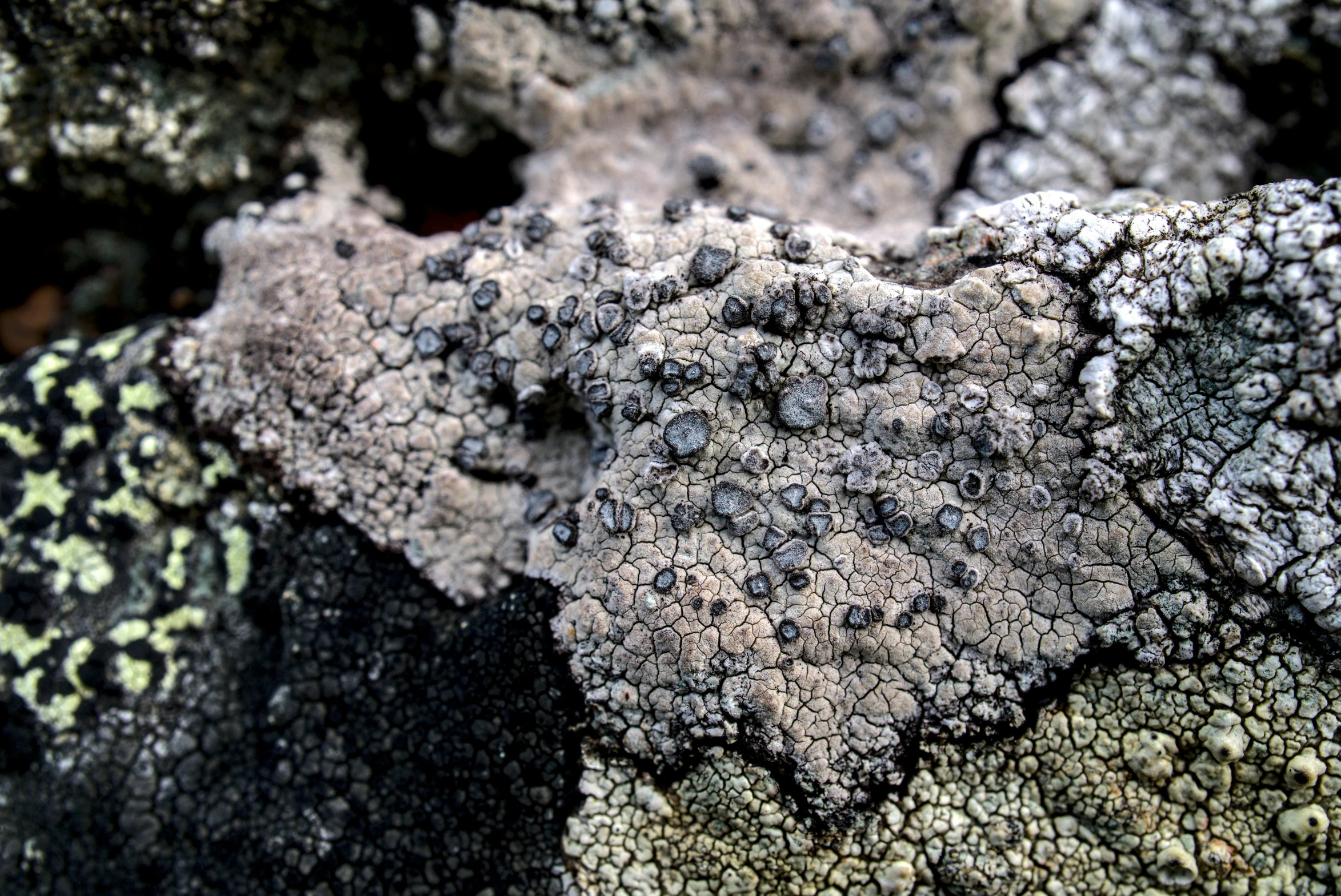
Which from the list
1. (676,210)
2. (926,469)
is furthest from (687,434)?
(676,210)

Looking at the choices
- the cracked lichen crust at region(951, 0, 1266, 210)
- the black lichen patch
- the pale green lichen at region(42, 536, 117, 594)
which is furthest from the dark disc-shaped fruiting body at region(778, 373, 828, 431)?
the pale green lichen at region(42, 536, 117, 594)

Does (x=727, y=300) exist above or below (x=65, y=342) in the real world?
above

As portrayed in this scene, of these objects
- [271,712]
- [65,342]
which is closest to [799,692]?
[271,712]

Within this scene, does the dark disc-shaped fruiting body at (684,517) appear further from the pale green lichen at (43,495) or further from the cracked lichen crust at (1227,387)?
the pale green lichen at (43,495)

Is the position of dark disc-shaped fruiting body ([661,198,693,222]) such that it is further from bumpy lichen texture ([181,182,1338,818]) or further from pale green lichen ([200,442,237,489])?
pale green lichen ([200,442,237,489])

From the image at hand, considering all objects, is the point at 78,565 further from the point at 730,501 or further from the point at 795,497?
the point at 795,497

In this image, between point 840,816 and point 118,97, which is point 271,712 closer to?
point 840,816

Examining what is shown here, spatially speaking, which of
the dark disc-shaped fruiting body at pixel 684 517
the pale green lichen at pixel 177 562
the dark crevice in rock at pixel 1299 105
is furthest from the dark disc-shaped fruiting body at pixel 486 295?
the dark crevice in rock at pixel 1299 105
